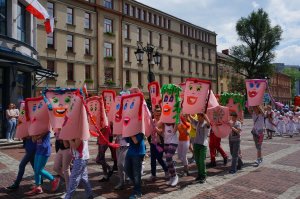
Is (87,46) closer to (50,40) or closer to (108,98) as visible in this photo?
(50,40)

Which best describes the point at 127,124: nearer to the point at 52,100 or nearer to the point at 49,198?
the point at 52,100

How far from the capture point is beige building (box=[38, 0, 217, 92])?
104ft

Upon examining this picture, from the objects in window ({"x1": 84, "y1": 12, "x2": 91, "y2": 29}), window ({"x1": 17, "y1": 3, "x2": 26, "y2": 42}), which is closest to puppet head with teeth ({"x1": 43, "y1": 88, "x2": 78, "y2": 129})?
window ({"x1": 17, "y1": 3, "x2": 26, "y2": 42})

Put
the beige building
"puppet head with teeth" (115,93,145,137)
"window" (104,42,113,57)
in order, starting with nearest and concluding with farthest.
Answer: "puppet head with teeth" (115,93,145,137), the beige building, "window" (104,42,113,57)

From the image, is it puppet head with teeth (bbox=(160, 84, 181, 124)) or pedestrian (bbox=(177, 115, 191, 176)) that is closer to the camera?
puppet head with teeth (bbox=(160, 84, 181, 124))

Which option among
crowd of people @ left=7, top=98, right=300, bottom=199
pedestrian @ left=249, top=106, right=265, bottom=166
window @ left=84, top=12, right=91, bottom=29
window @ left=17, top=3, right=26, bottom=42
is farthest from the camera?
window @ left=84, top=12, right=91, bottom=29

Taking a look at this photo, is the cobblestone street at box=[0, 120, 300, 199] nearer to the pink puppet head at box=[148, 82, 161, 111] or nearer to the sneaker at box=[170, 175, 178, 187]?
the sneaker at box=[170, 175, 178, 187]

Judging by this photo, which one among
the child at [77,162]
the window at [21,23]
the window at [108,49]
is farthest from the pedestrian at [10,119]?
the window at [108,49]

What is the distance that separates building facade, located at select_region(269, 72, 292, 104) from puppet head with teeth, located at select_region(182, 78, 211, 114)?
82.5 metres

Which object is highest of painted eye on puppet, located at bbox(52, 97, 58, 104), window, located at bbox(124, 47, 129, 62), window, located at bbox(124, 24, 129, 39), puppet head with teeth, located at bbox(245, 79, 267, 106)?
window, located at bbox(124, 24, 129, 39)

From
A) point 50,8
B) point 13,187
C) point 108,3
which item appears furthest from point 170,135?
point 108,3

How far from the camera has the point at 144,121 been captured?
657 centimetres

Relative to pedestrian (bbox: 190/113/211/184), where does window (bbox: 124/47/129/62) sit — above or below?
above

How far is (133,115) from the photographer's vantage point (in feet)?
21.3
